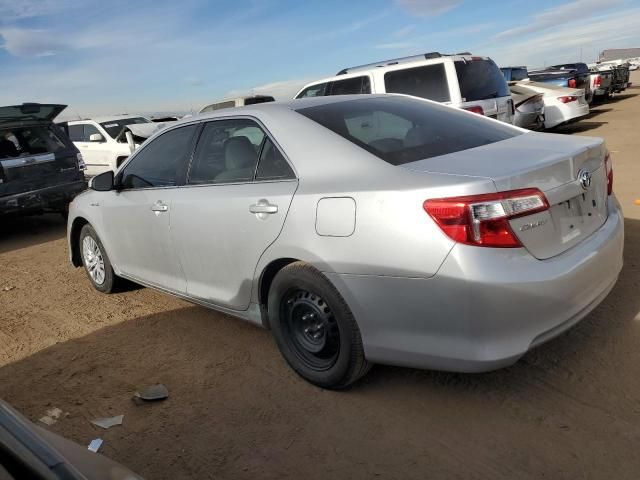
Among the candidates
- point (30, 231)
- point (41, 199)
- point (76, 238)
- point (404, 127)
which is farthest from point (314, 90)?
point (404, 127)

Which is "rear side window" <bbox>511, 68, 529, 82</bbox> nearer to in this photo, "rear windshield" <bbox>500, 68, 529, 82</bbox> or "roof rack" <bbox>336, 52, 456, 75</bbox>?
"rear windshield" <bbox>500, 68, 529, 82</bbox>

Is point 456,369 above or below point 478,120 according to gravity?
below

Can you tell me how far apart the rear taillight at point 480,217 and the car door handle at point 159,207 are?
2138 mm

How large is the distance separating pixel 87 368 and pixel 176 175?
4.69 feet

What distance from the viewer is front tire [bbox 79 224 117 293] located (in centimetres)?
501

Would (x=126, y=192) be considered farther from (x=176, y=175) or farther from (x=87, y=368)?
(x=87, y=368)

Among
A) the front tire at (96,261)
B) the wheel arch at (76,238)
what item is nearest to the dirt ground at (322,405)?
the front tire at (96,261)

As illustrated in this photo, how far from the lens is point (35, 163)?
8133 millimetres

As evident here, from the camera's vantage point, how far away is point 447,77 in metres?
8.00

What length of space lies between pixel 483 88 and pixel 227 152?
5.58m

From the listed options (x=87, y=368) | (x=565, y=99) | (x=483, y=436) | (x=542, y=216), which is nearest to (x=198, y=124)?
(x=87, y=368)

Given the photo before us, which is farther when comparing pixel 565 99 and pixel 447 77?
pixel 565 99

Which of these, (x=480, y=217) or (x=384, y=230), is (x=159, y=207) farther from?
(x=480, y=217)

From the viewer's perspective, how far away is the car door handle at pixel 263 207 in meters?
3.11
